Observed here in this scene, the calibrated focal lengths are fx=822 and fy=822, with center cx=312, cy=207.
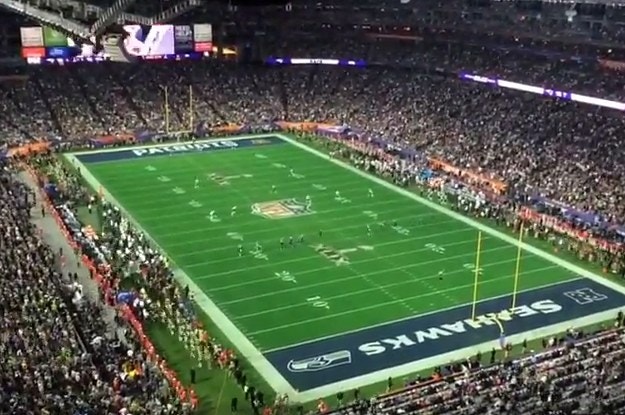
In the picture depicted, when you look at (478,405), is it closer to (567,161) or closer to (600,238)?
(600,238)

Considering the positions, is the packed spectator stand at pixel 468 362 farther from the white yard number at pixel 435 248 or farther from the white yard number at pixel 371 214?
the white yard number at pixel 435 248

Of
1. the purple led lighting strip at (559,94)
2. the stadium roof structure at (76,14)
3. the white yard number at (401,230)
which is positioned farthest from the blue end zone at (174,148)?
the white yard number at (401,230)

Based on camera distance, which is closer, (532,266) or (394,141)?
(532,266)

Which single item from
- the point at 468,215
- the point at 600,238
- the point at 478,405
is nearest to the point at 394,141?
the point at 468,215

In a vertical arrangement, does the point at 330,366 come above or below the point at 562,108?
below

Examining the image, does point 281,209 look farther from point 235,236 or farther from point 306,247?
point 306,247

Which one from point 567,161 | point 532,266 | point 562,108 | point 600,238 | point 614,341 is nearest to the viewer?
point 614,341
